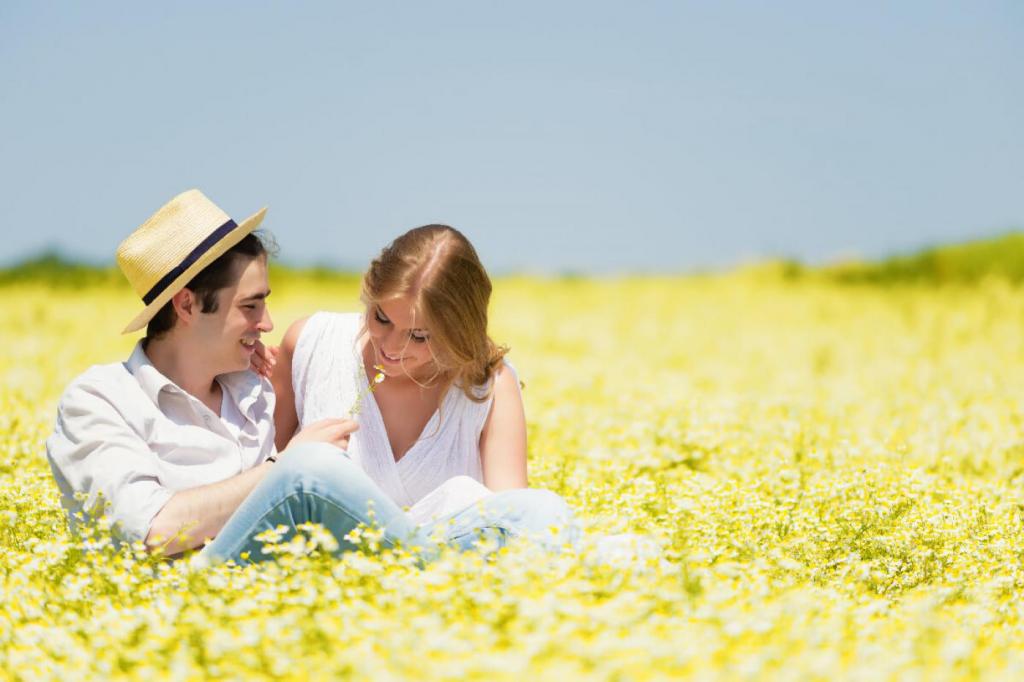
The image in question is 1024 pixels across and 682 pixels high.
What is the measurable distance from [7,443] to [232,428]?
417 centimetres

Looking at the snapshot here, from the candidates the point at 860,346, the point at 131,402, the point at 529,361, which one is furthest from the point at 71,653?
the point at 860,346

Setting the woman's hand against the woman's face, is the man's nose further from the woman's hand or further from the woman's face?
the woman's face

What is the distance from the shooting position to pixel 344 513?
208 inches

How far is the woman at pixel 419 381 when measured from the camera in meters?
5.91

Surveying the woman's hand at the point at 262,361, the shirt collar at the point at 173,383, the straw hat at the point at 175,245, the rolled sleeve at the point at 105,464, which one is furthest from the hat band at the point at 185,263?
the woman's hand at the point at 262,361

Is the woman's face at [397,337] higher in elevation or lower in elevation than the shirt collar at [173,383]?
higher

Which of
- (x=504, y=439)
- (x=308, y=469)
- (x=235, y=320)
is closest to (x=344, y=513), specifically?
(x=308, y=469)

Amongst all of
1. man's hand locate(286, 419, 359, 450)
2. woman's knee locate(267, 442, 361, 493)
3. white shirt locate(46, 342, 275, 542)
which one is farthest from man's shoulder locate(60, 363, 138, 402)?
woman's knee locate(267, 442, 361, 493)

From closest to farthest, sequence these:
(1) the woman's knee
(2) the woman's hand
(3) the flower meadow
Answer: (3) the flower meadow → (1) the woman's knee → (2) the woman's hand

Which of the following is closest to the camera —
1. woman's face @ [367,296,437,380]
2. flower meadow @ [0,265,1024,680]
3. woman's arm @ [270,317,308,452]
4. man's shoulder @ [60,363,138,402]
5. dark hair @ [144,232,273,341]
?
flower meadow @ [0,265,1024,680]

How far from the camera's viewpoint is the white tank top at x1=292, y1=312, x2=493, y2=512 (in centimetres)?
642

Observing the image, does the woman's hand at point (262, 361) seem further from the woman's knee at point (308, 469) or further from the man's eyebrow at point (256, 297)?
the woman's knee at point (308, 469)

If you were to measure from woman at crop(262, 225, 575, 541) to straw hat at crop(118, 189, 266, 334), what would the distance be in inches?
32.4

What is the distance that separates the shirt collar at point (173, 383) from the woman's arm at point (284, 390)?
364 millimetres
